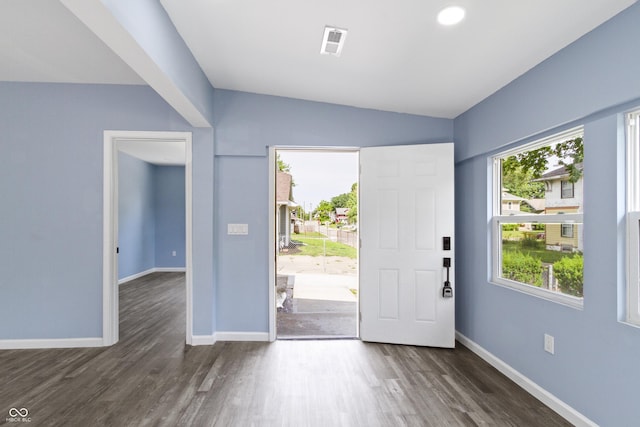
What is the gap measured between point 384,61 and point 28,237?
147 inches

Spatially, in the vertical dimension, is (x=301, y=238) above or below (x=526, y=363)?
above

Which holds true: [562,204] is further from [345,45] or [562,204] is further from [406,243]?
[345,45]

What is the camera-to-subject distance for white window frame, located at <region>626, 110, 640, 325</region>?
72.0 inches

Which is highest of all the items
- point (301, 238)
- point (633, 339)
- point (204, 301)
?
point (301, 238)

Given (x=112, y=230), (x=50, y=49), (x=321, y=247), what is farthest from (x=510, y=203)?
(x=50, y=49)

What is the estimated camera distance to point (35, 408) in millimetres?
2281

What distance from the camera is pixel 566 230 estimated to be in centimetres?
231

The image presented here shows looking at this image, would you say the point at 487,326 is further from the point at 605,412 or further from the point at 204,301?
the point at 204,301

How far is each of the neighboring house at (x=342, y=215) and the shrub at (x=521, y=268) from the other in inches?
73.8

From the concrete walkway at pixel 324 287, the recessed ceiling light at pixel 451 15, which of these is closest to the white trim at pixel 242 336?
the concrete walkway at pixel 324 287

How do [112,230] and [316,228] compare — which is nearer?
[112,230]

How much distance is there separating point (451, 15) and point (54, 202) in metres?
3.82

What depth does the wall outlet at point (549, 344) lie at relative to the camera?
2322mm

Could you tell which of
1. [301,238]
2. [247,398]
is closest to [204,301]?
[247,398]
